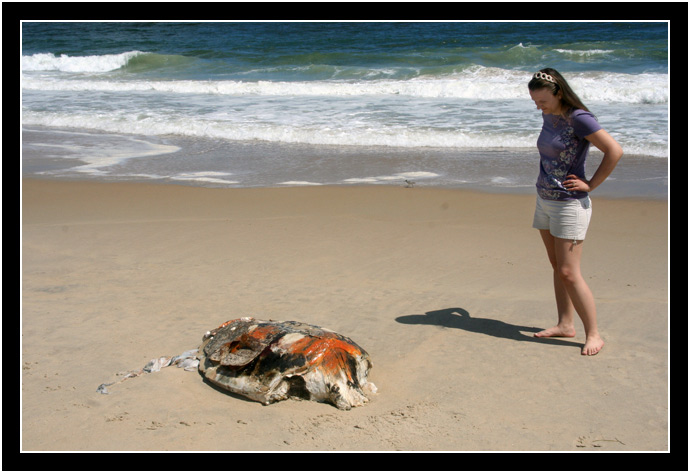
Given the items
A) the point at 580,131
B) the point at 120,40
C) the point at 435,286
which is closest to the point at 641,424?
the point at 580,131

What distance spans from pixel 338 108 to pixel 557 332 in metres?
10.8

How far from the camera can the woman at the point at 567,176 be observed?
3.53m

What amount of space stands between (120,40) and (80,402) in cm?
3265

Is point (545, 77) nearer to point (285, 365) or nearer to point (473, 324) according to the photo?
point (473, 324)

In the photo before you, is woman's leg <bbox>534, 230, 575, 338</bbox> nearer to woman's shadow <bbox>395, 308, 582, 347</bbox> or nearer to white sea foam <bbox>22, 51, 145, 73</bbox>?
woman's shadow <bbox>395, 308, 582, 347</bbox>

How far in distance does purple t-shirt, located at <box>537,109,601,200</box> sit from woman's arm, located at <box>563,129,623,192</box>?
0.04 meters

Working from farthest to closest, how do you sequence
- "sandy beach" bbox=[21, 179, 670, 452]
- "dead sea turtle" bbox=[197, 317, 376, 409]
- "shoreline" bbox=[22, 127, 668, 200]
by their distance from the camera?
"shoreline" bbox=[22, 127, 668, 200], "dead sea turtle" bbox=[197, 317, 376, 409], "sandy beach" bbox=[21, 179, 670, 452]

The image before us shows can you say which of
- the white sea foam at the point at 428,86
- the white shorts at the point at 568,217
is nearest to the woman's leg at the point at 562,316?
the white shorts at the point at 568,217

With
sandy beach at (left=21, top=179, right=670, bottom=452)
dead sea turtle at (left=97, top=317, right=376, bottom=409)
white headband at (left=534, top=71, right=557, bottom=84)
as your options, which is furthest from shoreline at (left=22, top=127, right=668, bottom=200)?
dead sea turtle at (left=97, top=317, right=376, bottom=409)

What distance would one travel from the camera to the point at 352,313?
4.46 metres

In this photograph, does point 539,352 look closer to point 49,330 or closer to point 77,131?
point 49,330

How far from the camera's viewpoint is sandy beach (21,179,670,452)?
10.1 ft

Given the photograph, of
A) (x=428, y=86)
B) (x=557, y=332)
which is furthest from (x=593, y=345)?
(x=428, y=86)

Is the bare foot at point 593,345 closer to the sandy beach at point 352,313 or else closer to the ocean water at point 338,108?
the sandy beach at point 352,313
